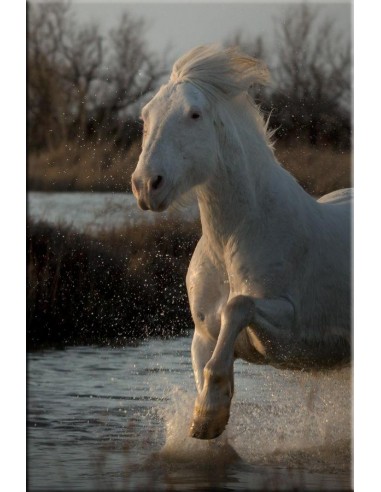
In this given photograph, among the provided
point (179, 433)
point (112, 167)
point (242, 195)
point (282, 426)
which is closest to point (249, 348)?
point (242, 195)

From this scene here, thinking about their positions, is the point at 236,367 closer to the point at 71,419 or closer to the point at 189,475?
the point at 71,419

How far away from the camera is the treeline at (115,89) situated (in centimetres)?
701

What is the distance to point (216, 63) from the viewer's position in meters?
5.65

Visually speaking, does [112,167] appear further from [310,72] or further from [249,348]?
[249,348]

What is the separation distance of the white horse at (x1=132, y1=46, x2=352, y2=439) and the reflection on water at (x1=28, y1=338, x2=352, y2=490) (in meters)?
0.42

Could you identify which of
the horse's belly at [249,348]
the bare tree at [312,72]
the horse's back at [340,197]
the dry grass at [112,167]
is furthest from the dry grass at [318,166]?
the horse's belly at [249,348]

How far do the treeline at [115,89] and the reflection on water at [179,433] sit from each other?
42.0 inches

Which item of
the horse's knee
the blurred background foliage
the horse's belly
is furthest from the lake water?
the horse's knee

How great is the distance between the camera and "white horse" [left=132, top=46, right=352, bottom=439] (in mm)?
5430

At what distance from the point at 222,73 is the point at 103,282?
3.28 m

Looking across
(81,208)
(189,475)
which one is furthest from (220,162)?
(81,208)

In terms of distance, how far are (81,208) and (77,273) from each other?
0.43m

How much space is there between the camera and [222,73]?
5660 mm

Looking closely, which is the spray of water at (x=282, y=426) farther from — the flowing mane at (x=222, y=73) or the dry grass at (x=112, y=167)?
the dry grass at (x=112, y=167)
